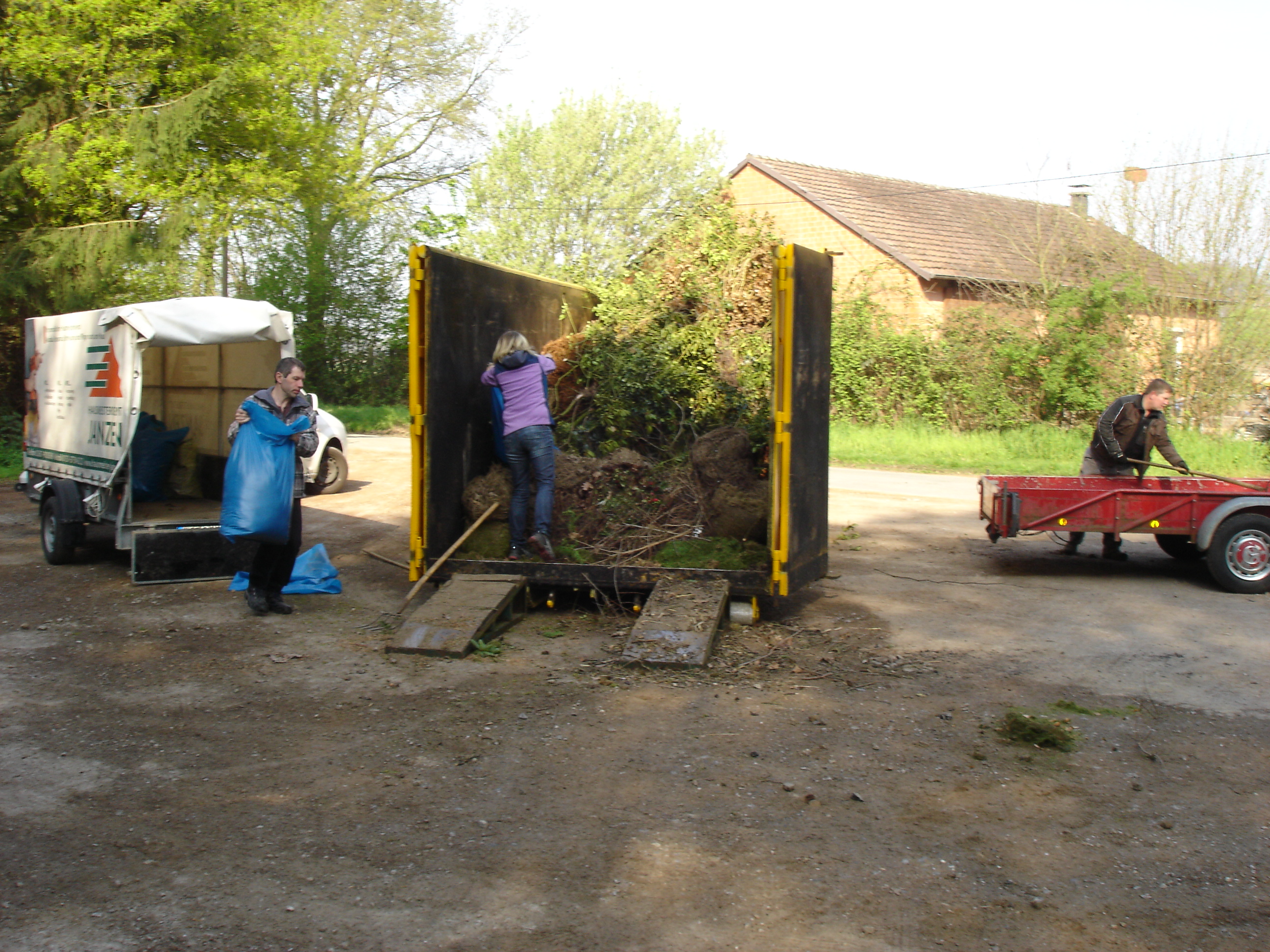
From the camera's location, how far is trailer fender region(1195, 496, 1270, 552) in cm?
838

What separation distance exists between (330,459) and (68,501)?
16.4 ft

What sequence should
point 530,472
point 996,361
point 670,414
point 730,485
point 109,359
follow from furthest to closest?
point 996,361, point 670,414, point 109,359, point 730,485, point 530,472

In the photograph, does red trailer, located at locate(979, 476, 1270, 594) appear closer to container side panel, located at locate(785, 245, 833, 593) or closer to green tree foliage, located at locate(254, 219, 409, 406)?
container side panel, located at locate(785, 245, 833, 593)

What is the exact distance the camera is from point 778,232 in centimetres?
1063

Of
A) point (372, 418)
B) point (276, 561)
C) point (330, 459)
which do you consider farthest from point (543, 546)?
point (372, 418)

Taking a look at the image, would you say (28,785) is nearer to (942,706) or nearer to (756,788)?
(756,788)

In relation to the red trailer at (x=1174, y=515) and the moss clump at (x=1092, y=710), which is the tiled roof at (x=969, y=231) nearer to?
the red trailer at (x=1174, y=515)

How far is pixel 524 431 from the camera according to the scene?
25.3 feet

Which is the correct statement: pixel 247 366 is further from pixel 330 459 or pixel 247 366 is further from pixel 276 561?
pixel 276 561

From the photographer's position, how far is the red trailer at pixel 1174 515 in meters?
8.39

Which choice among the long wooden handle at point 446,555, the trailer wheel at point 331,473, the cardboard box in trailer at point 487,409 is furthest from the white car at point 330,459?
the long wooden handle at point 446,555

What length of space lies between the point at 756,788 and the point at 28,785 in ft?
10.4

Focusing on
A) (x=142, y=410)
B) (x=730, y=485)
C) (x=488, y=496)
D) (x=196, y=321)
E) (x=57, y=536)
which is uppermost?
(x=196, y=321)

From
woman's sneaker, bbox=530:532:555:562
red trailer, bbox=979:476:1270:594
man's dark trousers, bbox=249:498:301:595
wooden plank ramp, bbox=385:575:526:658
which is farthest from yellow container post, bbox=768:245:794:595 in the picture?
man's dark trousers, bbox=249:498:301:595
